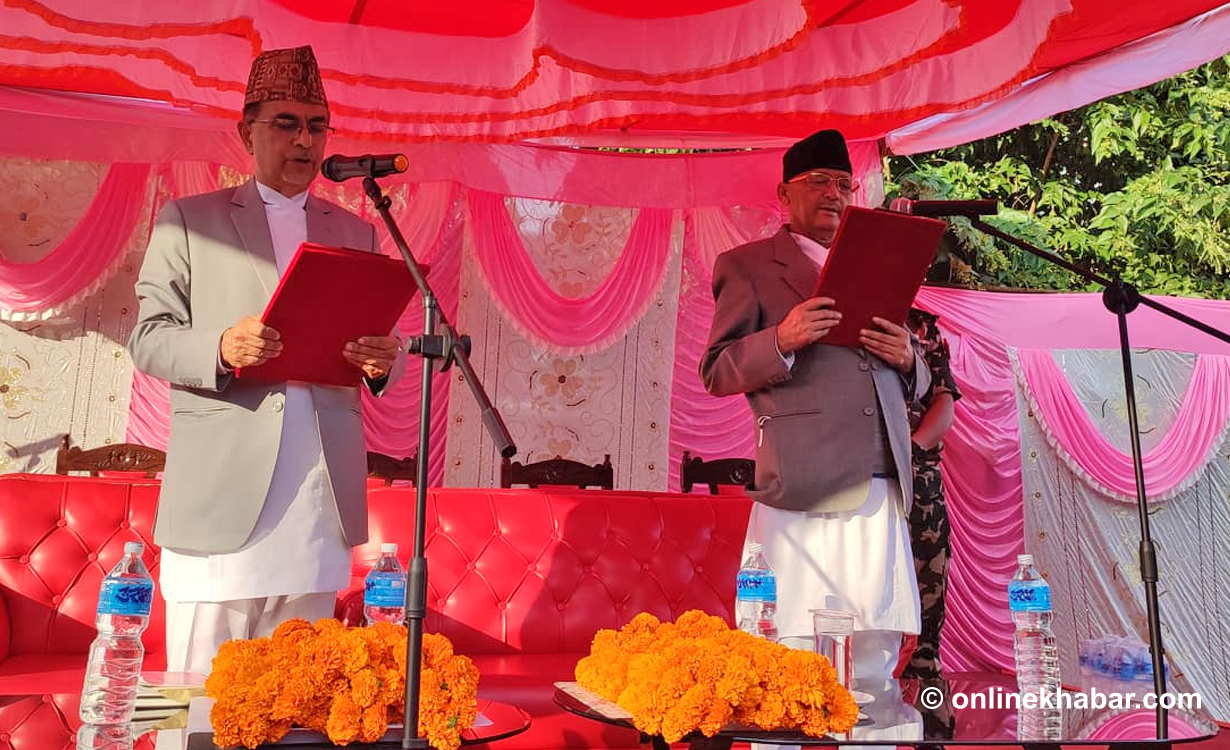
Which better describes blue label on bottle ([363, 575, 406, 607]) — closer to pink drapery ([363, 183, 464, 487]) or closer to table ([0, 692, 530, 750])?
table ([0, 692, 530, 750])

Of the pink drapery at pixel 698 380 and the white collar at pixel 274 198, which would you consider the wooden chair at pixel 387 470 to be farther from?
the white collar at pixel 274 198

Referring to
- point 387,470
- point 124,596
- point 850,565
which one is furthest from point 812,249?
point 387,470

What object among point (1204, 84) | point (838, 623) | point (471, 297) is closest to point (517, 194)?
point (471, 297)

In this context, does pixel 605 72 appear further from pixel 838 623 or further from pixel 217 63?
pixel 838 623

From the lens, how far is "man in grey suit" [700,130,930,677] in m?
2.30

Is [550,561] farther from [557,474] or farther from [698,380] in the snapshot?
[698,380]

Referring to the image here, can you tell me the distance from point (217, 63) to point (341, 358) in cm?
Answer: 229

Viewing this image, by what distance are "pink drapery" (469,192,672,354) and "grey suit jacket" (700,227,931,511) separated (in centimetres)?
518

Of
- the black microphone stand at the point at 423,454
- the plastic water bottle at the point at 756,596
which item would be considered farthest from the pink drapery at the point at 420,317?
the black microphone stand at the point at 423,454

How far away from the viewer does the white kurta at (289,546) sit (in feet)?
6.31

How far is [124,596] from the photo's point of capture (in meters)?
1.63

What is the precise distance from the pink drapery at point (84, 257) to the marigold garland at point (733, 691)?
6.61 metres

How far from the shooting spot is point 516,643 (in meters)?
3.42

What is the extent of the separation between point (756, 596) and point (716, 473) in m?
4.87
